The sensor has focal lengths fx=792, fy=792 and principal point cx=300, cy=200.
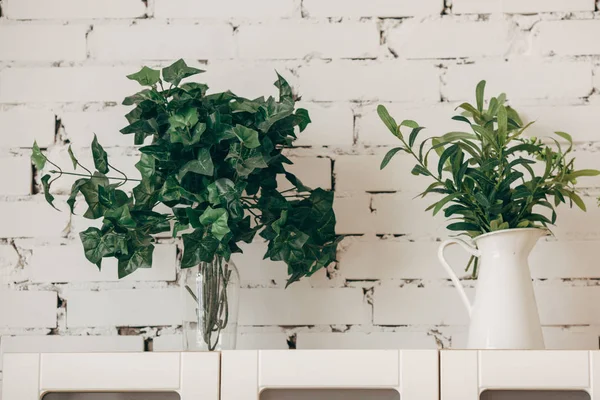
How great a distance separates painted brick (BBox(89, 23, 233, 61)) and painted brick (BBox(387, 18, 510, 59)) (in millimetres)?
350

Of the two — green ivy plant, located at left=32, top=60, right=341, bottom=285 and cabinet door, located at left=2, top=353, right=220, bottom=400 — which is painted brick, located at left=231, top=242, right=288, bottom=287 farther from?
cabinet door, located at left=2, top=353, right=220, bottom=400

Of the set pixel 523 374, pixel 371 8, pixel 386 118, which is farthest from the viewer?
pixel 371 8

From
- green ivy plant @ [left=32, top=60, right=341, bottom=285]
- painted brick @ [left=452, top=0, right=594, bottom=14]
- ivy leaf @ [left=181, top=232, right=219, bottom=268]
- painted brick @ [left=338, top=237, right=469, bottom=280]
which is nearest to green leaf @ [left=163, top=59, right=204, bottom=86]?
green ivy plant @ [left=32, top=60, right=341, bottom=285]

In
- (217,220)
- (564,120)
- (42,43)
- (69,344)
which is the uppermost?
(42,43)

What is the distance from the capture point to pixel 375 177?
5.20 feet

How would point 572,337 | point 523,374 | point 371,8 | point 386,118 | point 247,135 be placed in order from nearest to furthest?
point 523,374 < point 247,135 < point 386,118 < point 572,337 < point 371,8

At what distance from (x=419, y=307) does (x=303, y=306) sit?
23 cm

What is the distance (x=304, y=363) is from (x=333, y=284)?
1.42ft

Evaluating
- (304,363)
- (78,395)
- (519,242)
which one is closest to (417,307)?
(519,242)

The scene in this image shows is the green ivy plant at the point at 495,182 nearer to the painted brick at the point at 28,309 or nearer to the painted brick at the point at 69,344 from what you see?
the painted brick at the point at 69,344

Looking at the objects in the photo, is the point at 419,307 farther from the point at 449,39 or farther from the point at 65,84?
the point at 65,84

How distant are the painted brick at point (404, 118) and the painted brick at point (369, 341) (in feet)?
1.25

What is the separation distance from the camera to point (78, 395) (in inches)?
45.7

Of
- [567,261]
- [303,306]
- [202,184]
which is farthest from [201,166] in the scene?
[567,261]
